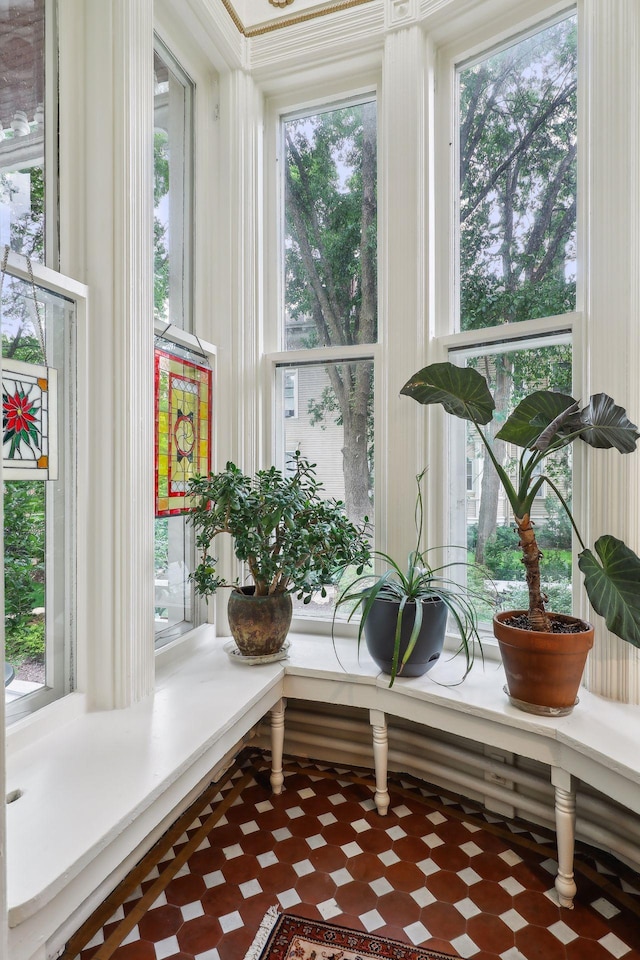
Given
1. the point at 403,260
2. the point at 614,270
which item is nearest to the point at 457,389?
the point at 614,270

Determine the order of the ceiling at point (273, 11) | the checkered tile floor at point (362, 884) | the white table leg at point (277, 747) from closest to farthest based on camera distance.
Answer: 1. the checkered tile floor at point (362, 884)
2. the white table leg at point (277, 747)
3. the ceiling at point (273, 11)

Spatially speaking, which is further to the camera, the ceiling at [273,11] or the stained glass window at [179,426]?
the ceiling at [273,11]

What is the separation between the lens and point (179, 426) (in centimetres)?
192

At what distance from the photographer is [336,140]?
2271 mm

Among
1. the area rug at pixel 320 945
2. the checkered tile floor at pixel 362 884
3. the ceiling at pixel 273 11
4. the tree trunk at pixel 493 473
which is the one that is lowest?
the checkered tile floor at pixel 362 884

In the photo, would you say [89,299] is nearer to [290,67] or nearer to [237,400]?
[237,400]

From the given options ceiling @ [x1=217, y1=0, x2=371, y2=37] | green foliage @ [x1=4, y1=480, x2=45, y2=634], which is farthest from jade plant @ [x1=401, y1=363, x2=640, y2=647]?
ceiling @ [x1=217, y1=0, x2=371, y2=37]

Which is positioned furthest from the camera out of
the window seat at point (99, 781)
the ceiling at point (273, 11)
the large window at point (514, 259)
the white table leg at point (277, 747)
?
the ceiling at point (273, 11)

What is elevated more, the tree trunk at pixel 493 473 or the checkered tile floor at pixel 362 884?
the tree trunk at pixel 493 473

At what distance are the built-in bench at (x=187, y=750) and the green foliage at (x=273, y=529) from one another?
330 millimetres

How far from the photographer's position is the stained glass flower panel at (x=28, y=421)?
4.06ft

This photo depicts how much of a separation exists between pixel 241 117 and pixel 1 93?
1.16 metres

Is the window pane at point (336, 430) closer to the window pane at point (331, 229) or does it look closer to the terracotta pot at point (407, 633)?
the window pane at point (331, 229)

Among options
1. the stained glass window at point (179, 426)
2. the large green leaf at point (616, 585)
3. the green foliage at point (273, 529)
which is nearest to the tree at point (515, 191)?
the large green leaf at point (616, 585)
